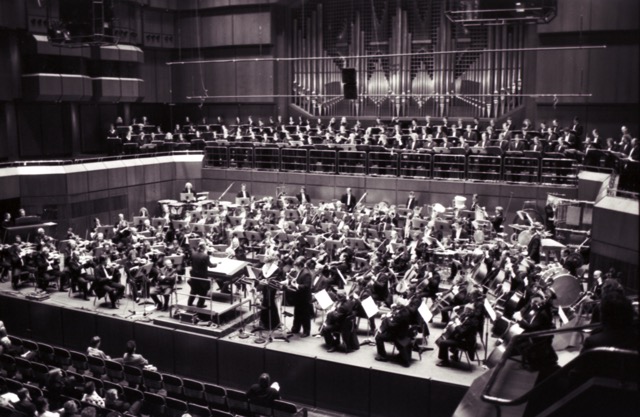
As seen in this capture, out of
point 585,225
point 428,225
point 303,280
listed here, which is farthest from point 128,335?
point 585,225

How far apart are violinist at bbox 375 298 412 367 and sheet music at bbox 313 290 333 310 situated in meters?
1.13

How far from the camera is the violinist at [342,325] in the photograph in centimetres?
1220

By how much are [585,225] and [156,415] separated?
11427 millimetres

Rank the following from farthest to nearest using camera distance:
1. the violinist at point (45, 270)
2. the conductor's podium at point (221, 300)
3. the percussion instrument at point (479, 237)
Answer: the percussion instrument at point (479, 237), the violinist at point (45, 270), the conductor's podium at point (221, 300)

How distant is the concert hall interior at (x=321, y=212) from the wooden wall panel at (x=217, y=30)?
0.10m

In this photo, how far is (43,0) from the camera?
2230 centimetres

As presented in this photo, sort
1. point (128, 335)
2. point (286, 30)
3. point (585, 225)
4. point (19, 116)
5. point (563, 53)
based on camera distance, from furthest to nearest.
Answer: point (286, 30) < point (19, 116) < point (563, 53) < point (585, 225) < point (128, 335)

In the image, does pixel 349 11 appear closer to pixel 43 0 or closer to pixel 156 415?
pixel 43 0

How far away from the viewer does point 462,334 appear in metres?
11.2

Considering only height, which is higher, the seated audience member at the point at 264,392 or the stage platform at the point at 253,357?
the seated audience member at the point at 264,392

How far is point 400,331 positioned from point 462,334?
1108 mm

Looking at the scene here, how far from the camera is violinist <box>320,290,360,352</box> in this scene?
40.0 ft

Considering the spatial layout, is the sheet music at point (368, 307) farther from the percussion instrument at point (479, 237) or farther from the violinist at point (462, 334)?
the percussion instrument at point (479, 237)

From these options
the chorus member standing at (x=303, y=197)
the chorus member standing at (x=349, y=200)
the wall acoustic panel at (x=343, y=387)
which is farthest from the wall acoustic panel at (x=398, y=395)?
the chorus member standing at (x=303, y=197)
